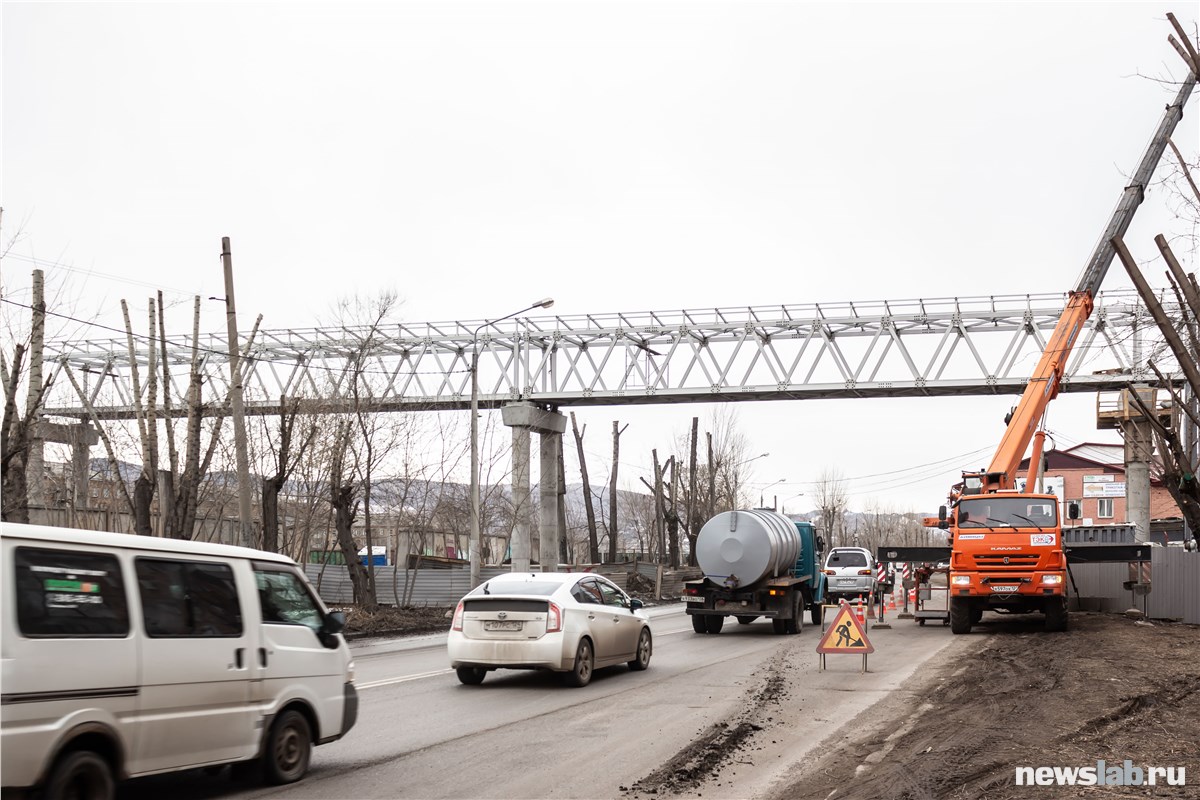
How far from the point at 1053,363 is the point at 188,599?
77.7 feet

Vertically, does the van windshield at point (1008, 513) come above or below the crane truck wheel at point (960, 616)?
above

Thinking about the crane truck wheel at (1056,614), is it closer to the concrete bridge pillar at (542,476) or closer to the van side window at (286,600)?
the van side window at (286,600)

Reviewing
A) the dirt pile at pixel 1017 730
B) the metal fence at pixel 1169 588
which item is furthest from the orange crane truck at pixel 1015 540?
the dirt pile at pixel 1017 730

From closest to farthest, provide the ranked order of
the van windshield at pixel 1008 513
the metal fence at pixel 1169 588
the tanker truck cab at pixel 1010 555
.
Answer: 1. the tanker truck cab at pixel 1010 555
2. the van windshield at pixel 1008 513
3. the metal fence at pixel 1169 588

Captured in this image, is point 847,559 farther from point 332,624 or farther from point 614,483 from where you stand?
point 332,624

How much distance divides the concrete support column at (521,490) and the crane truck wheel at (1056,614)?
85.9 feet

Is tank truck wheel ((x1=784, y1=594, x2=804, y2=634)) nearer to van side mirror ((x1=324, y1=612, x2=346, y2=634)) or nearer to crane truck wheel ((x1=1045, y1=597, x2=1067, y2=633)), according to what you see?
crane truck wheel ((x1=1045, y1=597, x2=1067, y2=633))

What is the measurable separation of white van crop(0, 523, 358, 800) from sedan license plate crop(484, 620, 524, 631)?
5136 mm

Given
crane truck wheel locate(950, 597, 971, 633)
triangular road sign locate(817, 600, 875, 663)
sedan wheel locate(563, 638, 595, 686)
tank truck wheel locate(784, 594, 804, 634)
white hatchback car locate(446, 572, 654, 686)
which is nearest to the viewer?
white hatchback car locate(446, 572, 654, 686)

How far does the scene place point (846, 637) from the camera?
17.2m

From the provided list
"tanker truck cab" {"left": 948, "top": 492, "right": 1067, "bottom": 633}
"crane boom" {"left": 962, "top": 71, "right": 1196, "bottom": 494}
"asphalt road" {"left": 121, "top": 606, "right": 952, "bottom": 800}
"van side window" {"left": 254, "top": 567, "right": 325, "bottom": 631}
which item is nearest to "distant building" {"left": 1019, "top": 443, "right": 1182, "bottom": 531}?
"crane boom" {"left": 962, "top": 71, "right": 1196, "bottom": 494}

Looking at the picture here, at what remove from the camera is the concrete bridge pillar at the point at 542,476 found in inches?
1922

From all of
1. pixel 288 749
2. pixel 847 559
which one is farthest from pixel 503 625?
pixel 847 559

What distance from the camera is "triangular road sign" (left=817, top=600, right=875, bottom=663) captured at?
1708 centimetres
